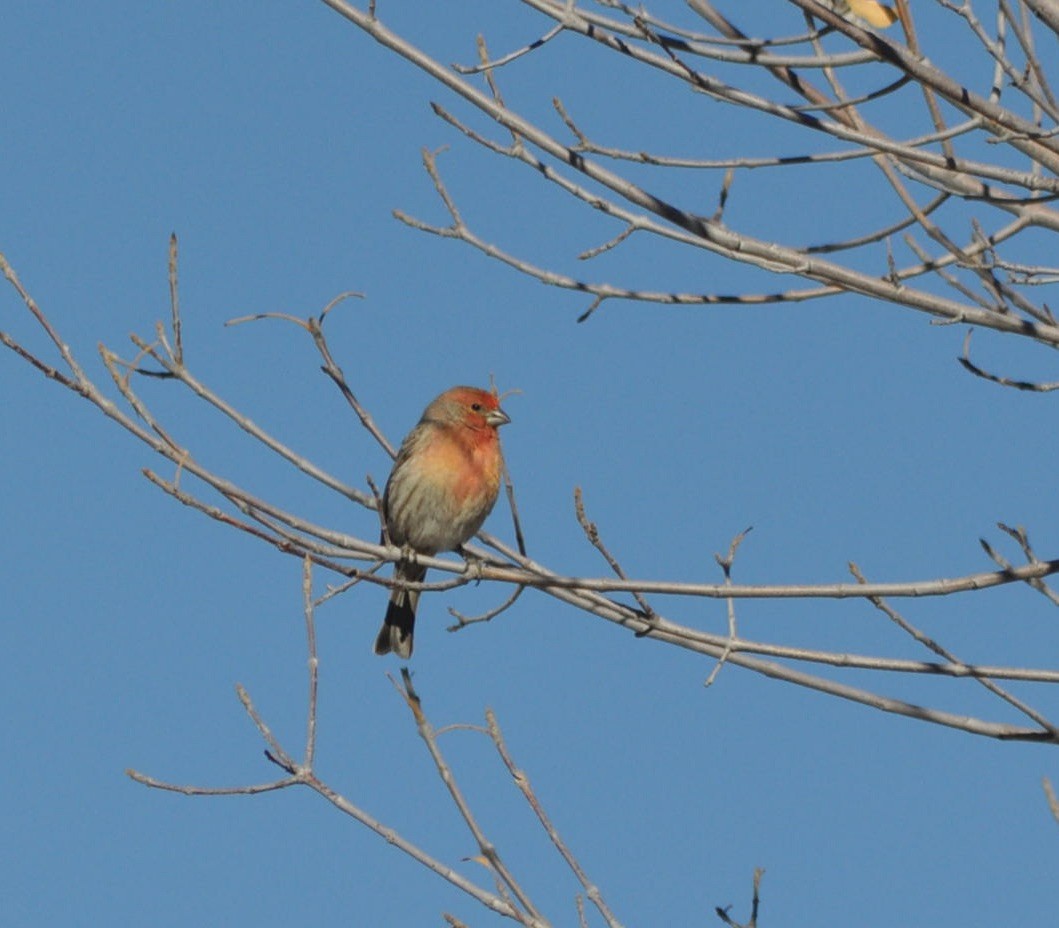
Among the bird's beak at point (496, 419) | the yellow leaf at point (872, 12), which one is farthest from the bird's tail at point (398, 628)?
the yellow leaf at point (872, 12)

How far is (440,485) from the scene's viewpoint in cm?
797

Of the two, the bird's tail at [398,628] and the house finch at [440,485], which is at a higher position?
the house finch at [440,485]

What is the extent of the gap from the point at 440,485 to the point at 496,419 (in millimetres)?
668

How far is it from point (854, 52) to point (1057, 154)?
1.92 feet

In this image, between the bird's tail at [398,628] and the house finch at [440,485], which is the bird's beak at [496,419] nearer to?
the house finch at [440,485]

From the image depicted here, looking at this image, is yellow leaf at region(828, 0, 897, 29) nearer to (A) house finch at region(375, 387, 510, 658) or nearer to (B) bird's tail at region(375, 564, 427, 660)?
(A) house finch at region(375, 387, 510, 658)

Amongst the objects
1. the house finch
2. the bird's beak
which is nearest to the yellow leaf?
the house finch

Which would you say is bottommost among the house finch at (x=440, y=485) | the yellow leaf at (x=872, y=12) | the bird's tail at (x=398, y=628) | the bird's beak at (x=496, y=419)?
the yellow leaf at (x=872, y=12)

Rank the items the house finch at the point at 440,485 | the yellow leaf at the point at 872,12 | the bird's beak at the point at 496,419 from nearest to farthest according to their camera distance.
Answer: the yellow leaf at the point at 872,12
the house finch at the point at 440,485
the bird's beak at the point at 496,419

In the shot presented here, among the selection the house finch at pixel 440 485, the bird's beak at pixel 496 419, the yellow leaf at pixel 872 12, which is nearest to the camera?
the yellow leaf at pixel 872 12

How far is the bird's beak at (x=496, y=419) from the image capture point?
27.8 ft

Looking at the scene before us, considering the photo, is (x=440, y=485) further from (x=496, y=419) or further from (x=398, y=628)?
(x=398, y=628)

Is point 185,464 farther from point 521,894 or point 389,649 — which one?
point 389,649

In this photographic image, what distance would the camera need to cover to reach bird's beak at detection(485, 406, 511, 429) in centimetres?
846
